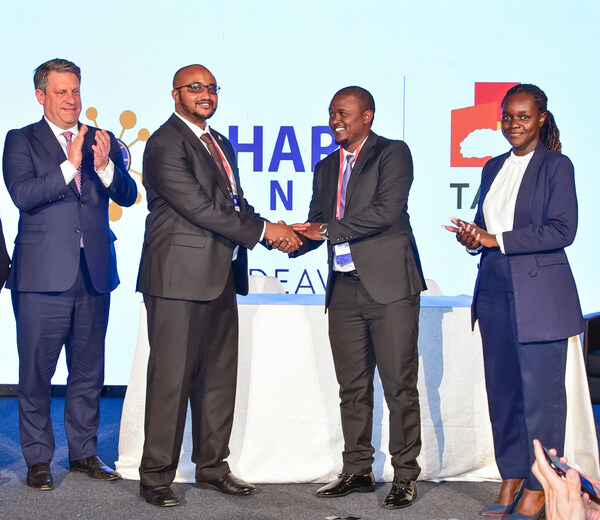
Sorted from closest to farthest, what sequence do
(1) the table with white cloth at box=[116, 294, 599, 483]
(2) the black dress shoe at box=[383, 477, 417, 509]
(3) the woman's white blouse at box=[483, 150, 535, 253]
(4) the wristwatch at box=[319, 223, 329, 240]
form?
(3) the woman's white blouse at box=[483, 150, 535, 253] → (2) the black dress shoe at box=[383, 477, 417, 509] → (4) the wristwatch at box=[319, 223, 329, 240] → (1) the table with white cloth at box=[116, 294, 599, 483]

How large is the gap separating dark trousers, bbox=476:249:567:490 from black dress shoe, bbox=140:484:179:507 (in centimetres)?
126

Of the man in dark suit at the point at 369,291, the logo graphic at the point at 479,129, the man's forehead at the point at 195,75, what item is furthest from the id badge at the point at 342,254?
the logo graphic at the point at 479,129

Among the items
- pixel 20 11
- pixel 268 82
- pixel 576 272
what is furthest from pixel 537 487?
pixel 20 11

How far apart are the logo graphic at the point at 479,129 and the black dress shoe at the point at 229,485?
9.53 ft

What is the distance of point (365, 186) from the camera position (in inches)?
123

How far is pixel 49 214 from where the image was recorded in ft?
10.8

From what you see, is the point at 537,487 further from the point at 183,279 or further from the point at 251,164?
the point at 251,164

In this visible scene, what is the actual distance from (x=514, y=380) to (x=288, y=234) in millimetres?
1049

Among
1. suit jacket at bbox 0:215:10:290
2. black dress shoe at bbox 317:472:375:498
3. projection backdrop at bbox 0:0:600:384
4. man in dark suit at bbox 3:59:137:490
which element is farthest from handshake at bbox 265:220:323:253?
projection backdrop at bbox 0:0:600:384

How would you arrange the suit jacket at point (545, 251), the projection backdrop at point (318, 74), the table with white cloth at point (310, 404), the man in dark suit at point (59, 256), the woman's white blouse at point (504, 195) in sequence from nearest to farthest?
the suit jacket at point (545, 251) < the woman's white blouse at point (504, 195) < the man in dark suit at point (59, 256) < the table with white cloth at point (310, 404) < the projection backdrop at point (318, 74)

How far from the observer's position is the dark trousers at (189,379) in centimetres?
303

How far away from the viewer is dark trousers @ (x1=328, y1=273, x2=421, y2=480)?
10.0ft

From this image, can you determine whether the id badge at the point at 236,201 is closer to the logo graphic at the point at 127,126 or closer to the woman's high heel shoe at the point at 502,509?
the woman's high heel shoe at the point at 502,509

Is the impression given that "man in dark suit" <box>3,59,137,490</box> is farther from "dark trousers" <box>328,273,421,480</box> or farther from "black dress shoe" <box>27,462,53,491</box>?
"dark trousers" <box>328,273,421,480</box>
